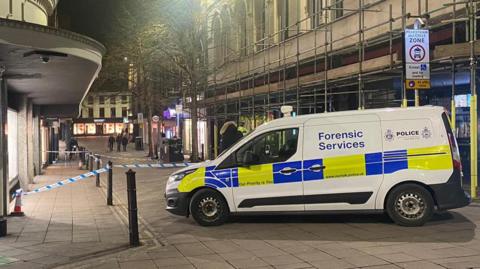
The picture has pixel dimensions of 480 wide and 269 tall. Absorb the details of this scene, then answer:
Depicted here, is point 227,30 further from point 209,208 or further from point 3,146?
point 209,208

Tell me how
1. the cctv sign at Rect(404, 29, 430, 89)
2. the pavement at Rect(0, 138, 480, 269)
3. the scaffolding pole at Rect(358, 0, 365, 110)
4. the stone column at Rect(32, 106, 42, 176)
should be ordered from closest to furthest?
the pavement at Rect(0, 138, 480, 269)
the cctv sign at Rect(404, 29, 430, 89)
the scaffolding pole at Rect(358, 0, 365, 110)
the stone column at Rect(32, 106, 42, 176)

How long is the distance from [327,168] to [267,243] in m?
1.78

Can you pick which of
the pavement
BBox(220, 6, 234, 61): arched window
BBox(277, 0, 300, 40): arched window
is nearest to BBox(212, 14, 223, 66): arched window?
BBox(220, 6, 234, 61): arched window

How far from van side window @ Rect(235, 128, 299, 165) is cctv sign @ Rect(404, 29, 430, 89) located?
3461 mm

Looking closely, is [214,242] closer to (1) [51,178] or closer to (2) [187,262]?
(2) [187,262]

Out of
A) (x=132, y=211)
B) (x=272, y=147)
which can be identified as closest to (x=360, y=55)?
(x=272, y=147)

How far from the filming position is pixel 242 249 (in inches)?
314

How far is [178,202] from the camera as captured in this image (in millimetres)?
9984

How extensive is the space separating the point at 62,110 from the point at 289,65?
420 inches

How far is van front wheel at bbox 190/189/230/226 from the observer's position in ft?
32.0

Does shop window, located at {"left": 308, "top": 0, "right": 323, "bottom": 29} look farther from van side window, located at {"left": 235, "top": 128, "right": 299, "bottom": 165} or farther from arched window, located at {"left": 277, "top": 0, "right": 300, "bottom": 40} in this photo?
van side window, located at {"left": 235, "top": 128, "right": 299, "bottom": 165}

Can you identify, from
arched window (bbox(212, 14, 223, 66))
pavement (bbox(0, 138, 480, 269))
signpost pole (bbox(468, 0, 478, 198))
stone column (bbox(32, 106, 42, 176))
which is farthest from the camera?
arched window (bbox(212, 14, 223, 66))

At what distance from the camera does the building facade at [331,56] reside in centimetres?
1289

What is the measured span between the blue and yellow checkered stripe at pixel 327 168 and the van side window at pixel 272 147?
0.13 meters
